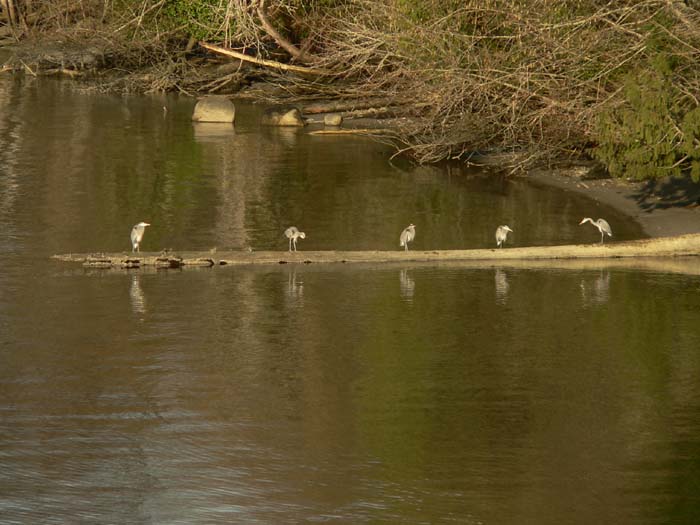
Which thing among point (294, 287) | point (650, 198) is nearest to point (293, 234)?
point (294, 287)

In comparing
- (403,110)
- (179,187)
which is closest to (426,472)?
(179,187)

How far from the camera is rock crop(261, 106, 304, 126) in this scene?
1473 inches

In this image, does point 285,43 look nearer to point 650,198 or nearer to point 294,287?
point 650,198

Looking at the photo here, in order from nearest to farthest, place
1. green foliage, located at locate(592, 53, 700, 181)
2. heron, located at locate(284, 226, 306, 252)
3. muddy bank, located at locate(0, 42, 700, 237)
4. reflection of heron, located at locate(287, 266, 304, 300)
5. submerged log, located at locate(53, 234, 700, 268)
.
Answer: reflection of heron, located at locate(287, 266, 304, 300) < submerged log, located at locate(53, 234, 700, 268) < heron, located at locate(284, 226, 306, 252) < green foliage, located at locate(592, 53, 700, 181) < muddy bank, located at locate(0, 42, 700, 237)

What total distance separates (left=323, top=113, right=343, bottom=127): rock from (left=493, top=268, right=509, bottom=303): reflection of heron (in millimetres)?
18527

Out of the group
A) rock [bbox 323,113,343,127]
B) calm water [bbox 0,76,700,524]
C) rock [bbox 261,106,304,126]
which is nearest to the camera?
calm water [bbox 0,76,700,524]

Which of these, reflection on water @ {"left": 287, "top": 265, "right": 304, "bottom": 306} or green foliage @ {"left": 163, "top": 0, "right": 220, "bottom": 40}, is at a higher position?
green foliage @ {"left": 163, "top": 0, "right": 220, "bottom": 40}

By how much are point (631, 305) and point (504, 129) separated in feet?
37.4

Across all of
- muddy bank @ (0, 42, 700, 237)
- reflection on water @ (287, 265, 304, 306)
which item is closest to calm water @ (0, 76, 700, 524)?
reflection on water @ (287, 265, 304, 306)

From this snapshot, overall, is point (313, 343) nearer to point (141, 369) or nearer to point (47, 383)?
point (141, 369)

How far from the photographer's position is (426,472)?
10.8 m

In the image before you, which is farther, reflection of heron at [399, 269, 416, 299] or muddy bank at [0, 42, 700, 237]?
muddy bank at [0, 42, 700, 237]

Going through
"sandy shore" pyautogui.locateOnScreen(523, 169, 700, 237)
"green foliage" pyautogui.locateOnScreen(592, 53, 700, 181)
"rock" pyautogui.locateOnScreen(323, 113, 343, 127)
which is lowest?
"sandy shore" pyautogui.locateOnScreen(523, 169, 700, 237)

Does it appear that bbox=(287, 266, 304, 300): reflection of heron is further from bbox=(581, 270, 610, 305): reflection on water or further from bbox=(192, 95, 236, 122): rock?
bbox=(192, 95, 236, 122): rock
